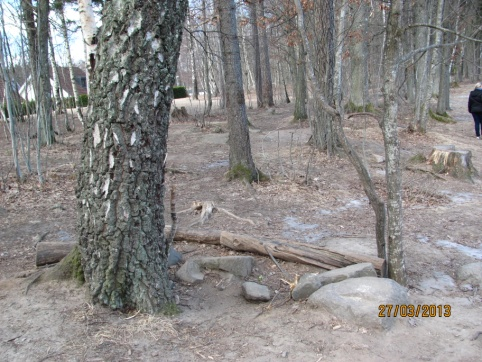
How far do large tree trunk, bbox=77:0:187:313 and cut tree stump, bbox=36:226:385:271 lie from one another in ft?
3.38

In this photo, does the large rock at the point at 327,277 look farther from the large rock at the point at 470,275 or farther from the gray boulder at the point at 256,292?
the large rock at the point at 470,275

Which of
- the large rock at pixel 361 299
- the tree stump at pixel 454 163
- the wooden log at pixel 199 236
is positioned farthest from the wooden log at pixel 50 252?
the tree stump at pixel 454 163

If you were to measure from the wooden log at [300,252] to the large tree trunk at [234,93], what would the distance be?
326 cm

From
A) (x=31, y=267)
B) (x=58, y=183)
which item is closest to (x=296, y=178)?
(x=58, y=183)

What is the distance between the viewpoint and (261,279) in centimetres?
432

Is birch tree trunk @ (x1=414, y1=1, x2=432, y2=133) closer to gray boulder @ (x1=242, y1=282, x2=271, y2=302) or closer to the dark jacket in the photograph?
the dark jacket

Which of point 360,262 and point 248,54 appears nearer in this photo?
point 360,262

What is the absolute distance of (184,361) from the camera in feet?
9.64

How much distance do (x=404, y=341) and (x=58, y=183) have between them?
6.81 meters

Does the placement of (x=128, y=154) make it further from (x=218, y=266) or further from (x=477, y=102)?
(x=477, y=102)

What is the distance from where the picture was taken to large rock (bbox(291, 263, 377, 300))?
390 cm

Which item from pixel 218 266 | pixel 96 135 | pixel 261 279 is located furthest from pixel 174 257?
pixel 96 135

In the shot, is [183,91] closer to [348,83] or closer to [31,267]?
[348,83]
